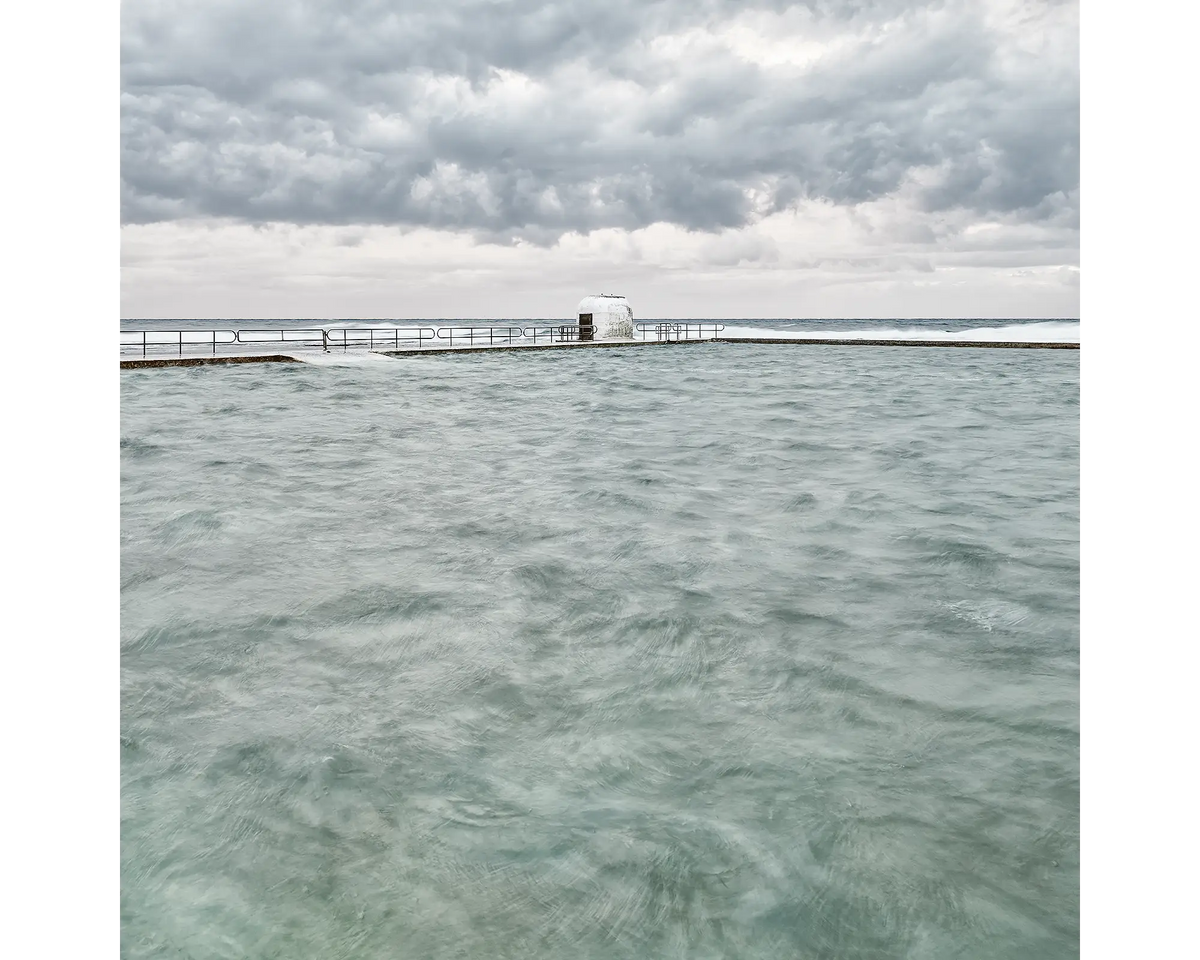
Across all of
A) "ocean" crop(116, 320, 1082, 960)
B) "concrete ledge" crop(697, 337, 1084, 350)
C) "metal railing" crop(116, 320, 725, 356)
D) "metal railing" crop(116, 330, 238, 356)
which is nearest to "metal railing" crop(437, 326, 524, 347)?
"metal railing" crop(116, 320, 725, 356)

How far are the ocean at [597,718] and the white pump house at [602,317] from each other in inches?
1728

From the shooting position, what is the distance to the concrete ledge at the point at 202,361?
32344 millimetres

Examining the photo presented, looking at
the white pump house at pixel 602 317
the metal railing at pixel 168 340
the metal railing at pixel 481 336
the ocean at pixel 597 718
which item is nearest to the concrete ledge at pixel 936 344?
the white pump house at pixel 602 317

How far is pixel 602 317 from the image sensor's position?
185ft

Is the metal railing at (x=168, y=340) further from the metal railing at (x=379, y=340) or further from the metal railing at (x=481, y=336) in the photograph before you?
the metal railing at (x=481, y=336)

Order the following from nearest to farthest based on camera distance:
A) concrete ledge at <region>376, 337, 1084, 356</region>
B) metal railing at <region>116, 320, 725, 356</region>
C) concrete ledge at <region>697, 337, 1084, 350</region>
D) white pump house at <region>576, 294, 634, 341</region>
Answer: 1. metal railing at <region>116, 320, 725, 356</region>
2. concrete ledge at <region>376, 337, 1084, 356</region>
3. white pump house at <region>576, 294, 634, 341</region>
4. concrete ledge at <region>697, 337, 1084, 350</region>

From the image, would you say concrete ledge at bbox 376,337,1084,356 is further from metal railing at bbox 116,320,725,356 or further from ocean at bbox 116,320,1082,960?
ocean at bbox 116,320,1082,960

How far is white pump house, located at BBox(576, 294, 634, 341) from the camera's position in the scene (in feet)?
184

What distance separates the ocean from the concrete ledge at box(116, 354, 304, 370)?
21.6m

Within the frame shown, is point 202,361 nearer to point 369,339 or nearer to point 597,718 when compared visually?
point 369,339
